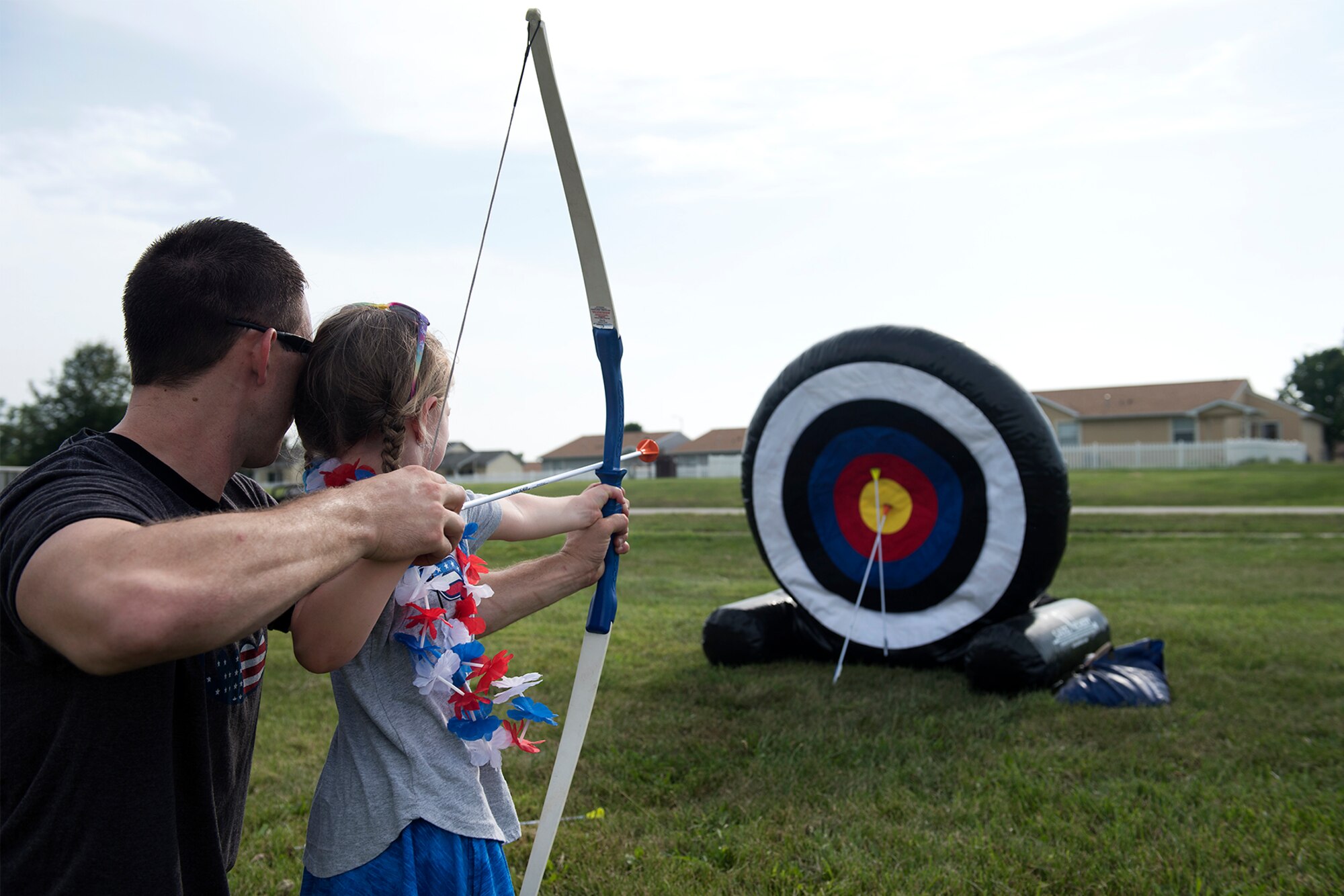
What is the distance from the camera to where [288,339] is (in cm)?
146

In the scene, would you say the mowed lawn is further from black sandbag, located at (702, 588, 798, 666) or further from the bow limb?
the bow limb

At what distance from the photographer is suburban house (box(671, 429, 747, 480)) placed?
34.0m

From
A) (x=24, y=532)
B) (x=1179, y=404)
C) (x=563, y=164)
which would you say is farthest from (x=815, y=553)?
(x=1179, y=404)

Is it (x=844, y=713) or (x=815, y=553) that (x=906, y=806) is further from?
(x=815, y=553)

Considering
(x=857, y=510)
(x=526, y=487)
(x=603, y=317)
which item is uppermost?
(x=603, y=317)

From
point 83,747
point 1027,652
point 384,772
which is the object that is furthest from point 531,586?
point 1027,652

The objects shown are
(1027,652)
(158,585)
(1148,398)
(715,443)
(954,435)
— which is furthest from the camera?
(715,443)

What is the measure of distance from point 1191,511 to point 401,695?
15504mm

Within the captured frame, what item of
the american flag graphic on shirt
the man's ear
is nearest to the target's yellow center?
the american flag graphic on shirt

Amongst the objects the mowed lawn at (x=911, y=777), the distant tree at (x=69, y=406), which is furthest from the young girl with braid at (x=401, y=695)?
the distant tree at (x=69, y=406)

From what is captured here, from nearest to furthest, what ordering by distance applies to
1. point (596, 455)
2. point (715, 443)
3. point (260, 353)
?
point (260, 353), point (596, 455), point (715, 443)

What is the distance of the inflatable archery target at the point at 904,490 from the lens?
4.62 m

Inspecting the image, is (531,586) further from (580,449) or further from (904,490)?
(580,449)

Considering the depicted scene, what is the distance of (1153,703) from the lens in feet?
14.0
